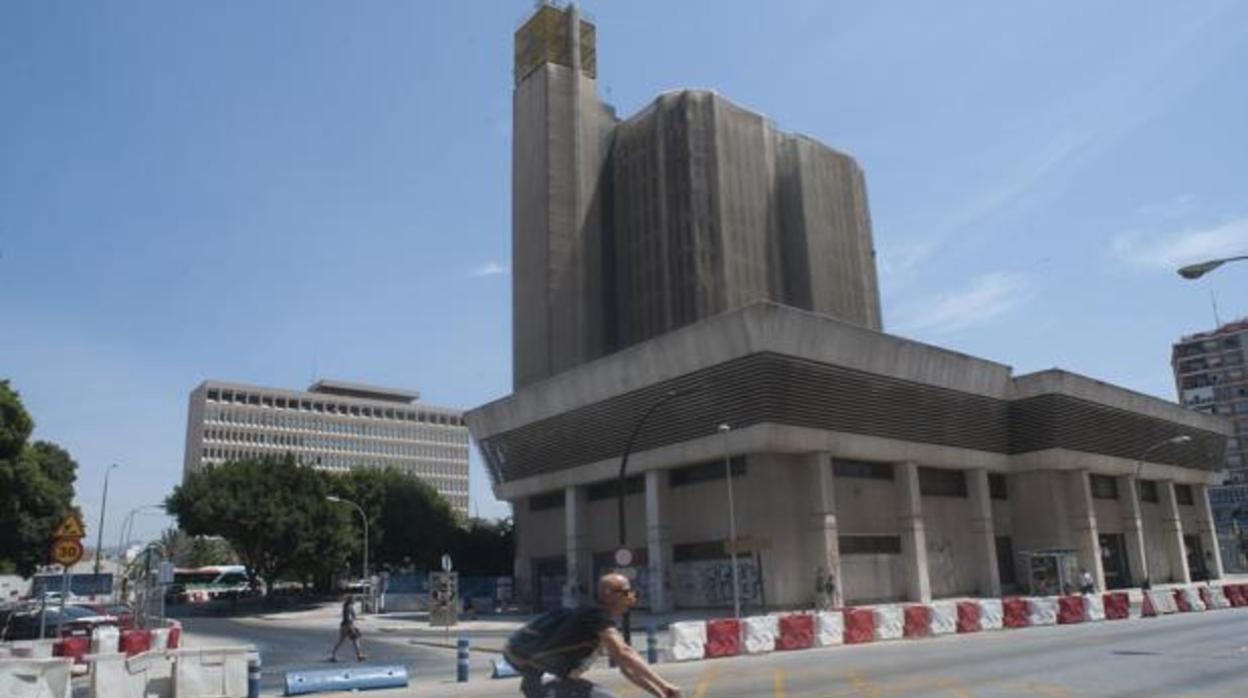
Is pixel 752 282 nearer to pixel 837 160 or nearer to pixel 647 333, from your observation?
pixel 647 333

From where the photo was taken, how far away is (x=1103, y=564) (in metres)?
61.2

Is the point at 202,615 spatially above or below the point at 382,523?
below

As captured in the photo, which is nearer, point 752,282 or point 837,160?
point 752,282

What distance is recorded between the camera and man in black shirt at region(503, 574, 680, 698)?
5.80m

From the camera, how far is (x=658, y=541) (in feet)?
158

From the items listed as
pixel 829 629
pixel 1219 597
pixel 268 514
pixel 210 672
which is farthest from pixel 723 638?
pixel 268 514

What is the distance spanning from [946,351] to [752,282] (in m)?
18.9

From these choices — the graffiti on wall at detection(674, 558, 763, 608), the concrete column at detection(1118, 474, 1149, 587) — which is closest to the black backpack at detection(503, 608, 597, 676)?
the graffiti on wall at detection(674, 558, 763, 608)

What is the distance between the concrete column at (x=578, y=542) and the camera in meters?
53.7

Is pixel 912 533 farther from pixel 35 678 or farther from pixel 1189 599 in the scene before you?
pixel 35 678

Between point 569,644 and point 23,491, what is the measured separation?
4511 centimetres

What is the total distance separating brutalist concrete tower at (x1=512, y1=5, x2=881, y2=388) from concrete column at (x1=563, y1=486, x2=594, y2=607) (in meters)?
13.2

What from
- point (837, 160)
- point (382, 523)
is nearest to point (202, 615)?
point (382, 523)

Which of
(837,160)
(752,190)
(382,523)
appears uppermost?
(837,160)
